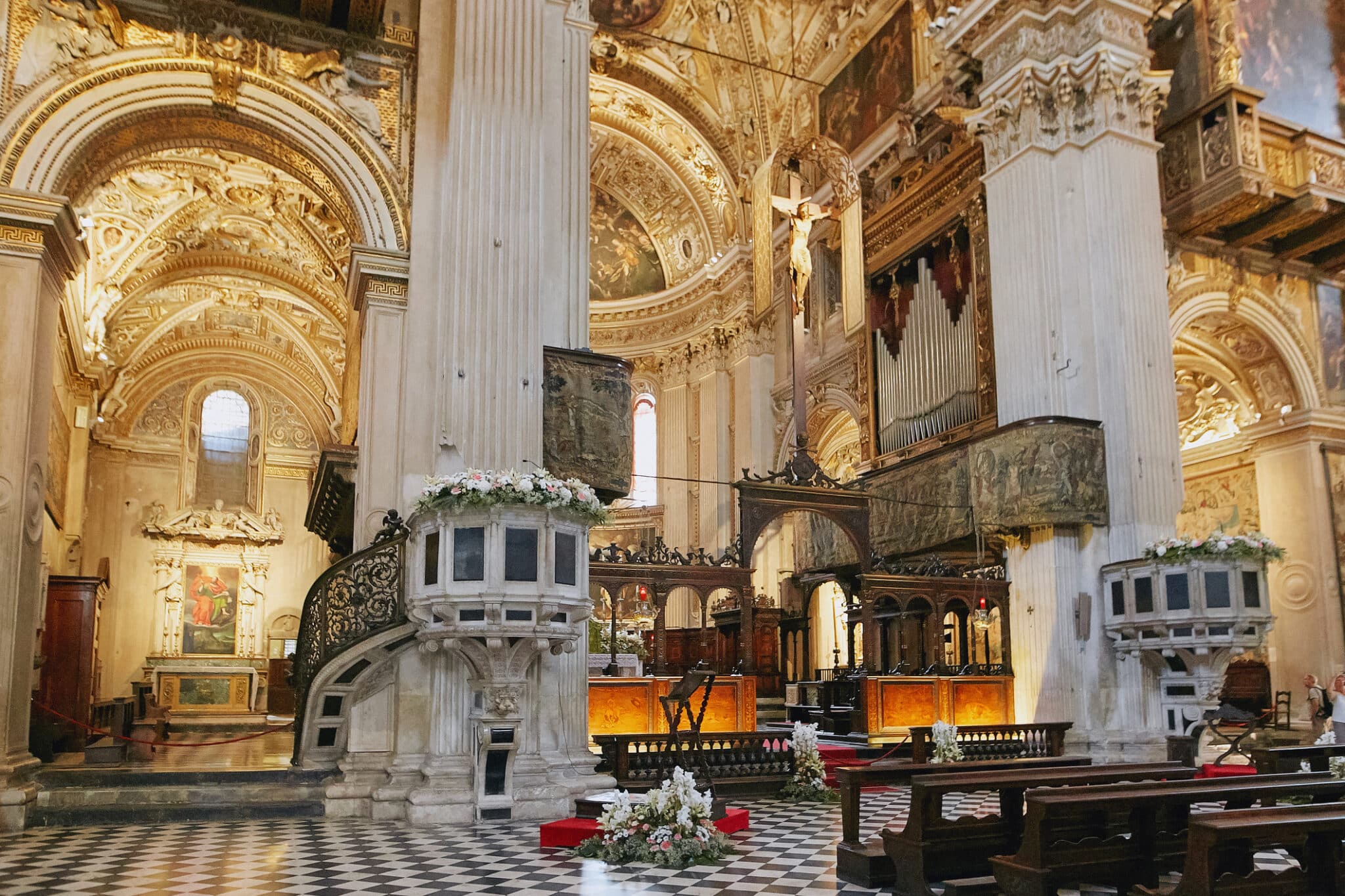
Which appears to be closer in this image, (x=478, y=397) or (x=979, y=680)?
(x=478, y=397)

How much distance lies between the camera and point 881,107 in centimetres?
2052

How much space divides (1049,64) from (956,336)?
4096 millimetres

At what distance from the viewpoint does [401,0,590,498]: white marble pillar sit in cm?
1005

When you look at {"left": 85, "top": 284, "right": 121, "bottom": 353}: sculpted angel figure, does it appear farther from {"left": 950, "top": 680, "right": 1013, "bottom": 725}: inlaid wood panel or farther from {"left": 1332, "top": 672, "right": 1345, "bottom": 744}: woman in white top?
{"left": 1332, "top": 672, "right": 1345, "bottom": 744}: woman in white top

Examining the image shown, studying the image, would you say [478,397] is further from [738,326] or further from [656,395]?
[656,395]

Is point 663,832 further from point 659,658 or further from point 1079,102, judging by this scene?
point 1079,102

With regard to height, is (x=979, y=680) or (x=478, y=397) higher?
(x=478, y=397)

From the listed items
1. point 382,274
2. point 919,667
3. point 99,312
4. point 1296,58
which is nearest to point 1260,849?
point 382,274

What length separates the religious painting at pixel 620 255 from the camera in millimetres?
26938

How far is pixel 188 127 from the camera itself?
11.6 metres

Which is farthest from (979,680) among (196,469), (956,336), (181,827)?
(196,469)

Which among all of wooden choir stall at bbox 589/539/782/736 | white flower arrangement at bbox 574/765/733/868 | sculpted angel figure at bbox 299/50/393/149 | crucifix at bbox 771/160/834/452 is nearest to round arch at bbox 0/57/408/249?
sculpted angel figure at bbox 299/50/393/149

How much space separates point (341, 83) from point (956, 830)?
31.2 ft

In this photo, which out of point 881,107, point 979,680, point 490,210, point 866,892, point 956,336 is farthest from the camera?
point 881,107
